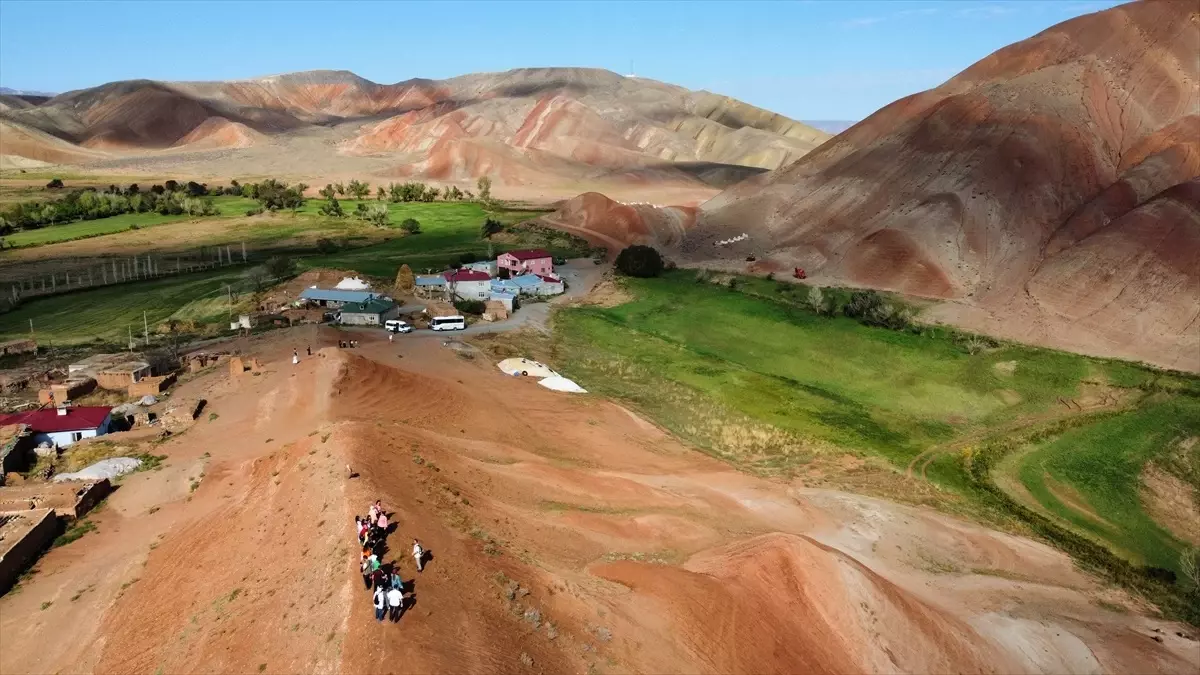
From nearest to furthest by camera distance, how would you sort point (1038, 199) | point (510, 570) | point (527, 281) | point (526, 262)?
point (510, 570), point (527, 281), point (1038, 199), point (526, 262)

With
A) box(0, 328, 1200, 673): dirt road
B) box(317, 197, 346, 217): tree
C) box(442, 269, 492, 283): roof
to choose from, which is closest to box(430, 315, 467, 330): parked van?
box(442, 269, 492, 283): roof

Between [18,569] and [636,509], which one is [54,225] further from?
[636,509]

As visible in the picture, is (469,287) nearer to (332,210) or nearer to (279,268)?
(279,268)

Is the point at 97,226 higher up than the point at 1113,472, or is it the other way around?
the point at 97,226

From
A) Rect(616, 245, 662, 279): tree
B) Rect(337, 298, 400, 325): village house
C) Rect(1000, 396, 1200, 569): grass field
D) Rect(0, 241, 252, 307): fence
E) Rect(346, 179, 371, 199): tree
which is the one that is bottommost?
Rect(1000, 396, 1200, 569): grass field

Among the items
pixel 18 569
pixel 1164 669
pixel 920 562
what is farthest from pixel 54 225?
pixel 1164 669

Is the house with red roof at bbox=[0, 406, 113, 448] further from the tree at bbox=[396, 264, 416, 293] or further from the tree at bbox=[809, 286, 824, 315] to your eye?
the tree at bbox=[809, 286, 824, 315]

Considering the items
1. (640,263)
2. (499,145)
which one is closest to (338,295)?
(640,263)
